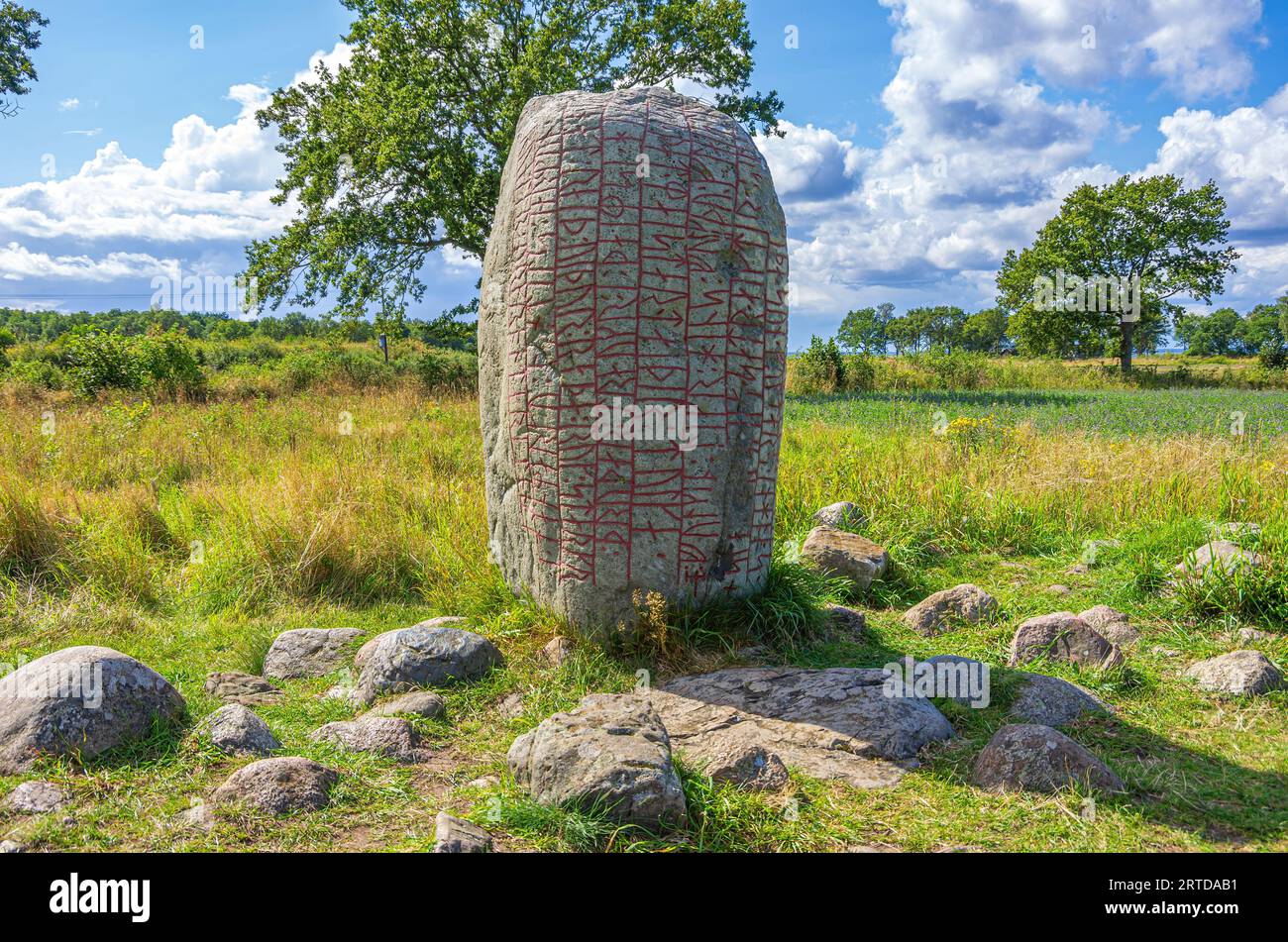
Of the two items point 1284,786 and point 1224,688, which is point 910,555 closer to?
point 1224,688

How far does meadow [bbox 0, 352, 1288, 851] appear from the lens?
324cm

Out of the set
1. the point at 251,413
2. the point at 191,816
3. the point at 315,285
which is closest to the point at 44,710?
the point at 191,816

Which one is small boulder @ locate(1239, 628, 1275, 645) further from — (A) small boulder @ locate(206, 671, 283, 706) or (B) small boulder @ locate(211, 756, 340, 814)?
(A) small boulder @ locate(206, 671, 283, 706)

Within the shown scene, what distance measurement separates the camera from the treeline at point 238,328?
19.3m

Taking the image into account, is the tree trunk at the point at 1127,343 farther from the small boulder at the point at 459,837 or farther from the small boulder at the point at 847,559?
the small boulder at the point at 459,837

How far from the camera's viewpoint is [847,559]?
6180mm

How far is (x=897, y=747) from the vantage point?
12.6 ft

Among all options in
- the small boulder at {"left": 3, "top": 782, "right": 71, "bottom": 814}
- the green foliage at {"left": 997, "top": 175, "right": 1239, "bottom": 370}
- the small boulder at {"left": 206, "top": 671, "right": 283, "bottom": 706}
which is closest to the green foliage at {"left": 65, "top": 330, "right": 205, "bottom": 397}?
the small boulder at {"left": 206, "top": 671, "right": 283, "bottom": 706}

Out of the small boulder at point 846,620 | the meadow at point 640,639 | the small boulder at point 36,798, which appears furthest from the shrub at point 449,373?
the small boulder at point 36,798

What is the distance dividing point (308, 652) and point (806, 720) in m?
3.15

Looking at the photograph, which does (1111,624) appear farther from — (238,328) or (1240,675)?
(238,328)

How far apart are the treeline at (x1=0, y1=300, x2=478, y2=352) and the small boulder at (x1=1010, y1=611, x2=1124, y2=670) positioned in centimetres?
1618

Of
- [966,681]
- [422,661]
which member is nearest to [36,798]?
[422,661]

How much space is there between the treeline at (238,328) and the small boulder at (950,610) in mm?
15447
